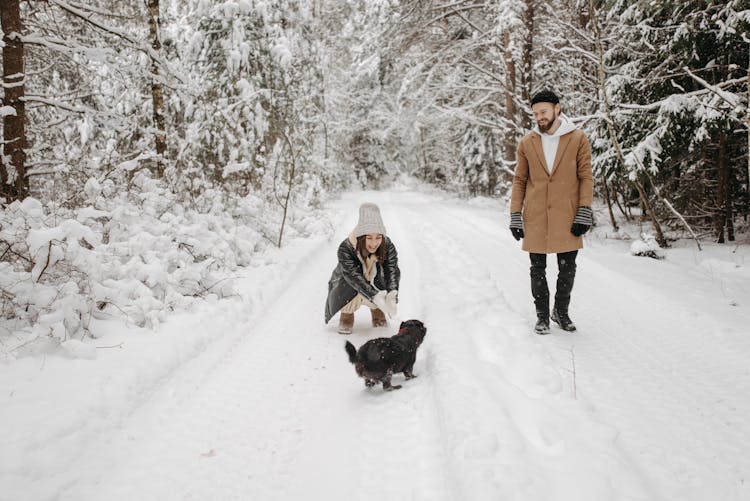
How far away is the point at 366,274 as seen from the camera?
411 cm

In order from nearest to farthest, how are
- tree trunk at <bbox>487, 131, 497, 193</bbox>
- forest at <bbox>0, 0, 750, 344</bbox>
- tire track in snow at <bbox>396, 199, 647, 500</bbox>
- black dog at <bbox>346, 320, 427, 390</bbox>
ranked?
tire track in snow at <bbox>396, 199, 647, 500</bbox> → black dog at <bbox>346, 320, 427, 390</bbox> → forest at <bbox>0, 0, 750, 344</bbox> → tree trunk at <bbox>487, 131, 497, 193</bbox>

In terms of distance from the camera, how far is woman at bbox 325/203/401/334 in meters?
3.86

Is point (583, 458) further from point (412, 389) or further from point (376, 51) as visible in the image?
point (376, 51)

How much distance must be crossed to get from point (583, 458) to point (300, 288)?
4296 millimetres

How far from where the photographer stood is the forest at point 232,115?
170 inches

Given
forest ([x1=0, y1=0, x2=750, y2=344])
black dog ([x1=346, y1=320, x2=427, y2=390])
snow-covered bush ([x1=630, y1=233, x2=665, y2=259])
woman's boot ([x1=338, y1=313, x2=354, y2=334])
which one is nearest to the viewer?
black dog ([x1=346, y1=320, x2=427, y2=390])

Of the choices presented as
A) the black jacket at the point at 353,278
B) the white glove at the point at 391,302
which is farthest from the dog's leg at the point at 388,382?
the black jacket at the point at 353,278

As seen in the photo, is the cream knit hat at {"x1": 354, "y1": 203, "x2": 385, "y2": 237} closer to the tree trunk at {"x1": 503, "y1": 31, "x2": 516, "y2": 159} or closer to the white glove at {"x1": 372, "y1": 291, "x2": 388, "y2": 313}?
the white glove at {"x1": 372, "y1": 291, "x2": 388, "y2": 313}

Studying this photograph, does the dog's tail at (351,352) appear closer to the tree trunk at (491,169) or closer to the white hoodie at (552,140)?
the white hoodie at (552,140)

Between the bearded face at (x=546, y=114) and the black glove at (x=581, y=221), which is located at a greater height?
the bearded face at (x=546, y=114)

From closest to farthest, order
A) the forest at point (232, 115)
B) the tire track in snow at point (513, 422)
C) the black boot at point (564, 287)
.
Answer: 1. the tire track in snow at point (513, 422)
2. the black boot at point (564, 287)
3. the forest at point (232, 115)

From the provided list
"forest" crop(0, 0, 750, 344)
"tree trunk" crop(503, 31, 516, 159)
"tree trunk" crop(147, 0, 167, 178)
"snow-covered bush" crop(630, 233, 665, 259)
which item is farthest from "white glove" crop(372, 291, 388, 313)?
"tree trunk" crop(503, 31, 516, 159)

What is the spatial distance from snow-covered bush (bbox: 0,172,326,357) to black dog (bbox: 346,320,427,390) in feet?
7.17

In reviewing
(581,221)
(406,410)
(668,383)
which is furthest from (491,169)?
(406,410)
